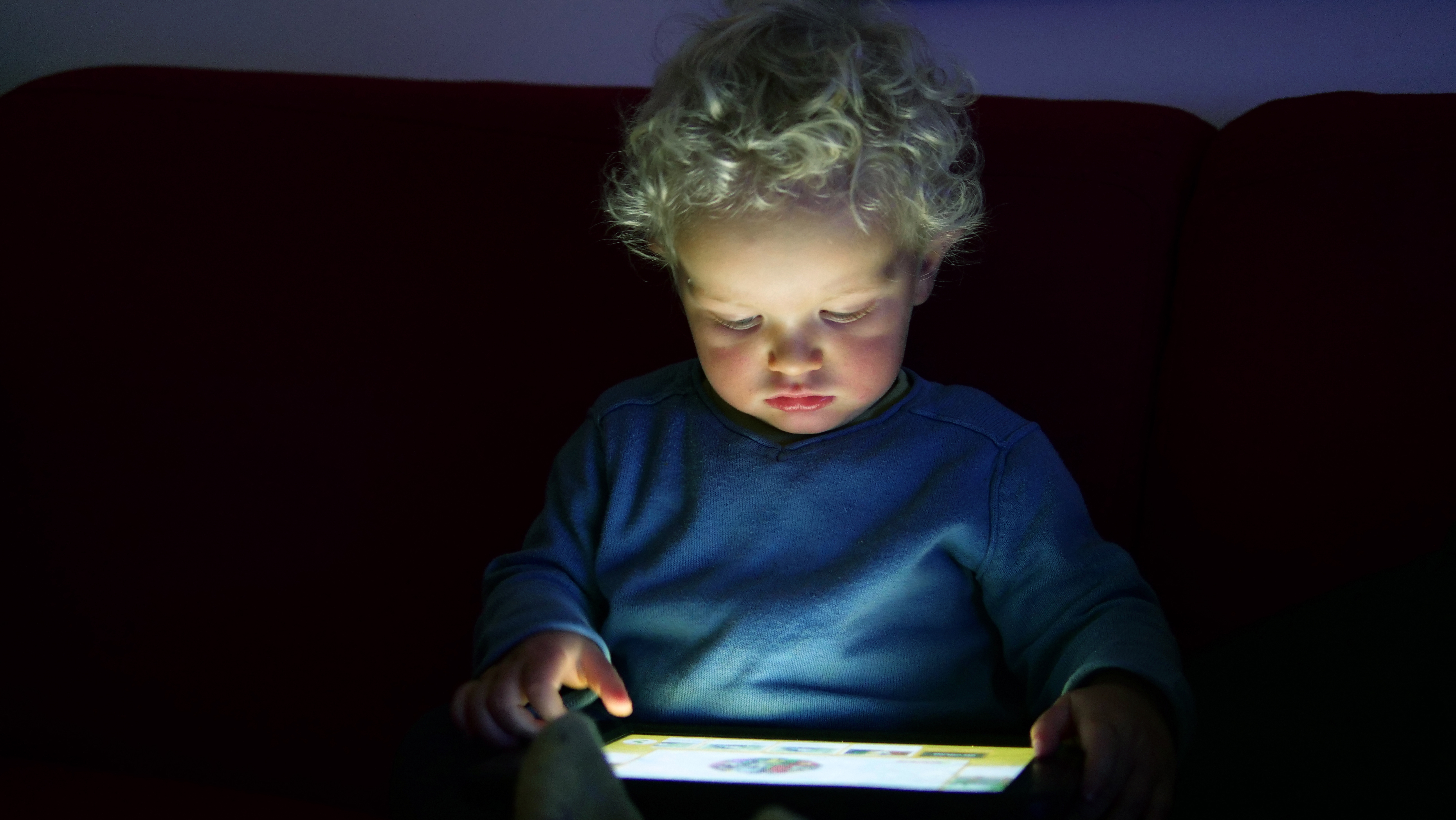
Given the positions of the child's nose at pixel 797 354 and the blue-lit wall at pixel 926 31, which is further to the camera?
the blue-lit wall at pixel 926 31

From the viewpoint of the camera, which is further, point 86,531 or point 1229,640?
point 86,531

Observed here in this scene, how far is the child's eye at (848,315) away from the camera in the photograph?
77 cm

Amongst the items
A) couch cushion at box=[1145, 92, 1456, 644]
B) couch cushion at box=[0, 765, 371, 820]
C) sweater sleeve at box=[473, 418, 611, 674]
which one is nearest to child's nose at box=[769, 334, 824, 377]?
sweater sleeve at box=[473, 418, 611, 674]

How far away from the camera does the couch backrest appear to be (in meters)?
1.05

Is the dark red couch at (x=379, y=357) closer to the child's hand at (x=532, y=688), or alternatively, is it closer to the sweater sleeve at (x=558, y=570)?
the sweater sleeve at (x=558, y=570)

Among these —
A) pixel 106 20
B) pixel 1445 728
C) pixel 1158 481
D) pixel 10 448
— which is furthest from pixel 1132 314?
pixel 106 20

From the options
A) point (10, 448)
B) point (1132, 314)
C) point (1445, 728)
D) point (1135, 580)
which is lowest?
point (1445, 728)

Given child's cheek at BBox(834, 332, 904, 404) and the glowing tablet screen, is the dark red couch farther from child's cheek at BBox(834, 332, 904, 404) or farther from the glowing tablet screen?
the glowing tablet screen

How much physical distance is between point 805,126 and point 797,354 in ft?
0.51

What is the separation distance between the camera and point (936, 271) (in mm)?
870

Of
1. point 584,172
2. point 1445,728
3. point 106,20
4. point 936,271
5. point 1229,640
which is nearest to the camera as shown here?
point 1445,728

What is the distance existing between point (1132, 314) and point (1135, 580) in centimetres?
30

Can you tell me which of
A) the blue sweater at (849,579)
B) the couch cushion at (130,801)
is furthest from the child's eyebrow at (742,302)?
the couch cushion at (130,801)

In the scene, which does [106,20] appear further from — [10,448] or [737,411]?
[737,411]
